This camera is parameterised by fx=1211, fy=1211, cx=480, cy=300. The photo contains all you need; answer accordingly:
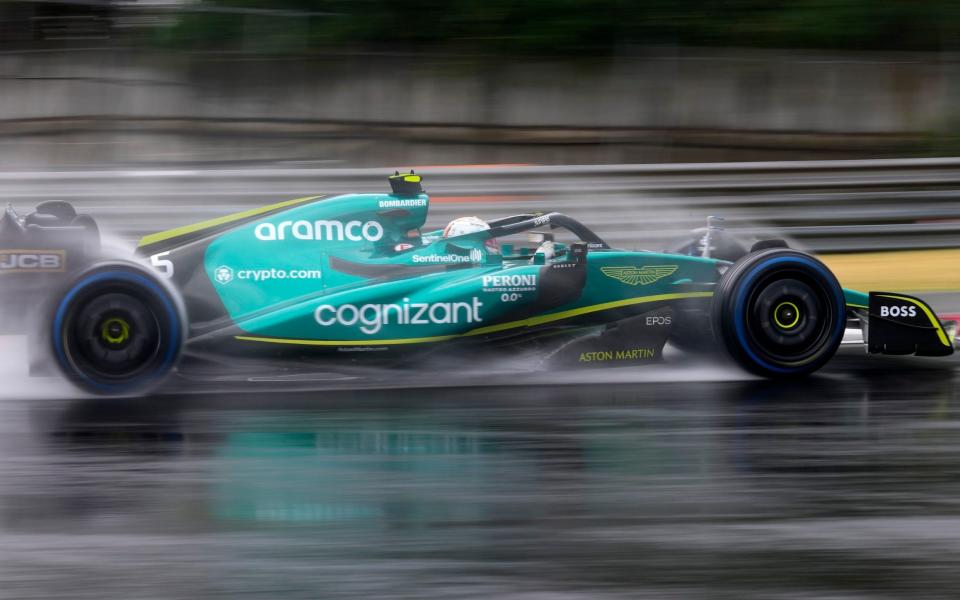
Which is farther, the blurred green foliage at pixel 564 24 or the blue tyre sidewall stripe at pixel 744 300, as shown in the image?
the blurred green foliage at pixel 564 24

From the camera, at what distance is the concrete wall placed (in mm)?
15094

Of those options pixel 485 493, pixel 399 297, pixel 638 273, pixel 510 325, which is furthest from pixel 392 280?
pixel 485 493

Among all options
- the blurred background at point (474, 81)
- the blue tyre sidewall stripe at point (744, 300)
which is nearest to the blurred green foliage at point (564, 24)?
the blurred background at point (474, 81)

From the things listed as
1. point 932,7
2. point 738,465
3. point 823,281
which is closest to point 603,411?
point 738,465

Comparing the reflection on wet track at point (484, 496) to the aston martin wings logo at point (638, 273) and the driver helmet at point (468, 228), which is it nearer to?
the aston martin wings logo at point (638, 273)

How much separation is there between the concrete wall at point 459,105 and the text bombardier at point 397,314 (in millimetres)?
8792

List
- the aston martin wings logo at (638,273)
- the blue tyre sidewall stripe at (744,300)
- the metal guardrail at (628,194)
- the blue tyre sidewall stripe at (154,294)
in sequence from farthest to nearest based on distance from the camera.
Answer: the metal guardrail at (628,194)
the aston martin wings logo at (638,273)
the blue tyre sidewall stripe at (744,300)
the blue tyre sidewall stripe at (154,294)

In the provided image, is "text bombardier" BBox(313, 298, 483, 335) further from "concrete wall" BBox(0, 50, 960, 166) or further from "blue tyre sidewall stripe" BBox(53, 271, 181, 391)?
"concrete wall" BBox(0, 50, 960, 166)

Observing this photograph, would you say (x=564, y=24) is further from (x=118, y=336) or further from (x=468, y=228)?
(x=118, y=336)

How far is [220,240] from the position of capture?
6.70 meters

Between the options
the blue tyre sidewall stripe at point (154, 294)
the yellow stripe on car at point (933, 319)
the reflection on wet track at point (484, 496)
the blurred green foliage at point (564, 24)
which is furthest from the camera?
the blurred green foliage at point (564, 24)

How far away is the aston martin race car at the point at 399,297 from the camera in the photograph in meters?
6.27

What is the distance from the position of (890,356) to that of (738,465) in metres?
3.37

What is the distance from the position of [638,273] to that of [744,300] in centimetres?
61
